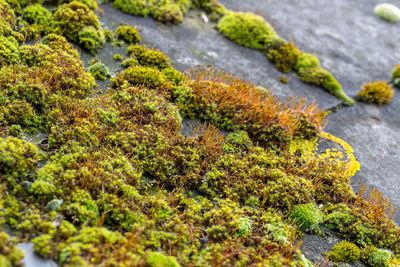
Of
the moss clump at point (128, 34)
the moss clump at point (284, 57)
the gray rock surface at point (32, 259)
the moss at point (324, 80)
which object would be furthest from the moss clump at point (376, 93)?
the gray rock surface at point (32, 259)

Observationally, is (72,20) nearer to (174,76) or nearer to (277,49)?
(174,76)

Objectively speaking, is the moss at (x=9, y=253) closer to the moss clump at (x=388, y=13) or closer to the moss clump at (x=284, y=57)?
the moss clump at (x=284, y=57)

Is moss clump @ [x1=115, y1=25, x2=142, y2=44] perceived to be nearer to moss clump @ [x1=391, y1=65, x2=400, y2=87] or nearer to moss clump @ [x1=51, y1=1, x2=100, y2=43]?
moss clump @ [x1=51, y1=1, x2=100, y2=43]

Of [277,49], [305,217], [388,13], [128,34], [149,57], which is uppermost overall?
[388,13]

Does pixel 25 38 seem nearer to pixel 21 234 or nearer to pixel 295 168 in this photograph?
pixel 21 234

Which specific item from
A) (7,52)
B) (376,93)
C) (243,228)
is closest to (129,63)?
(7,52)

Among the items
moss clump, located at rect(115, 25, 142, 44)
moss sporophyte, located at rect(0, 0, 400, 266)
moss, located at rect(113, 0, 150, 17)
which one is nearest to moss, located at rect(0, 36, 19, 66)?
moss sporophyte, located at rect(0, 0, 400, 266)
